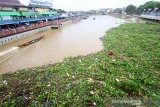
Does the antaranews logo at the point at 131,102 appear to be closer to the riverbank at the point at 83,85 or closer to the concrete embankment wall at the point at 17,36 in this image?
the riverbank at the point at 83,85

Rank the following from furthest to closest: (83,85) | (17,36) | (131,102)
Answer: (17,36), (83,85), (131,102)

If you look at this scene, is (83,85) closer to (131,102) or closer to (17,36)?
(131,102)

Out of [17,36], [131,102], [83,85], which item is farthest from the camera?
[17,36]

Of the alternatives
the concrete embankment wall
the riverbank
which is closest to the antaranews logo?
the riverbank

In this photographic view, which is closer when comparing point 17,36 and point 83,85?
point 83,85

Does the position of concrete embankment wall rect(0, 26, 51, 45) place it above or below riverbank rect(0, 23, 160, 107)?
below

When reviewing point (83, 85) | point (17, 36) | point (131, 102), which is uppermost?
point (83, 85)

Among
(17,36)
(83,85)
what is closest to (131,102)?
(83,85)

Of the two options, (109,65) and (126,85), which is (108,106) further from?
(109,65)

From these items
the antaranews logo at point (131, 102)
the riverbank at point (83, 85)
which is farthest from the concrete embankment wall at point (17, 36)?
the antaranews logo at point (131, 102)

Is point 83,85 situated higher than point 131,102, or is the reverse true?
point 83,85

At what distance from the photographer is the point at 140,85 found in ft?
25.8

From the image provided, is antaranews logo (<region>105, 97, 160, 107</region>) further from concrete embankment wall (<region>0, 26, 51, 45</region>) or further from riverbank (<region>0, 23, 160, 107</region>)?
concrete embankment wall (<region>0, 26, 51, 45</region>)

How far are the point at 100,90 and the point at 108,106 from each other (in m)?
1.03
